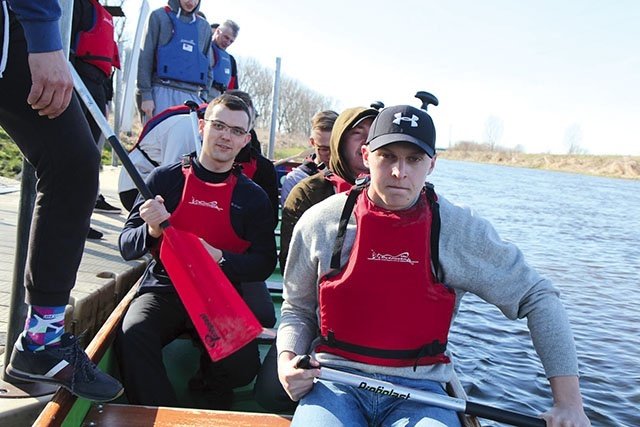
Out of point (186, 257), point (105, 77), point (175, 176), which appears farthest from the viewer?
point (105, 77)

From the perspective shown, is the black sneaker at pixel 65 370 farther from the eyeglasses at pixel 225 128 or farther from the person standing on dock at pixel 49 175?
the eyeglasses at pixel 225 128

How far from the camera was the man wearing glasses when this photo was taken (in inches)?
91.0

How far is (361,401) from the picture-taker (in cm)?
179

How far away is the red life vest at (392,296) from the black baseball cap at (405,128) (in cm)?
24

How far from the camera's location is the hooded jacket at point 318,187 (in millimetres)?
2643

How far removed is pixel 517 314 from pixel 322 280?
67cm

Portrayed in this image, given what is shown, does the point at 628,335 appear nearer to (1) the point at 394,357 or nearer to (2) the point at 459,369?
(2) the point at 459,369

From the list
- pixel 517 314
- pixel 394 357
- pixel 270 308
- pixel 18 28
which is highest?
pixel 18 28

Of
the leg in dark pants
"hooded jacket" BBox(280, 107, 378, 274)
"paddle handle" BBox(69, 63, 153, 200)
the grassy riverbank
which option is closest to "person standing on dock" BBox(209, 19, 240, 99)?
"hooded jacket" BBox(280, 107, 378, 274)

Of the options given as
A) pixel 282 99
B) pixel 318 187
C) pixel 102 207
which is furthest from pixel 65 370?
pixel 282 99

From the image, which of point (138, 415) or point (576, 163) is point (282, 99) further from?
point (138, 415)

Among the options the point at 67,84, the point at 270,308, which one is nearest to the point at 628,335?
the point at 270,308

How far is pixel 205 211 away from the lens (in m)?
2.57

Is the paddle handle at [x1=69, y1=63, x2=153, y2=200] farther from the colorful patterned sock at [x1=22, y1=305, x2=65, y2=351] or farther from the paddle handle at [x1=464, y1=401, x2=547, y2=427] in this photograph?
the paddle handle at [x1=464, y1=401, x2=547, y2=427]
